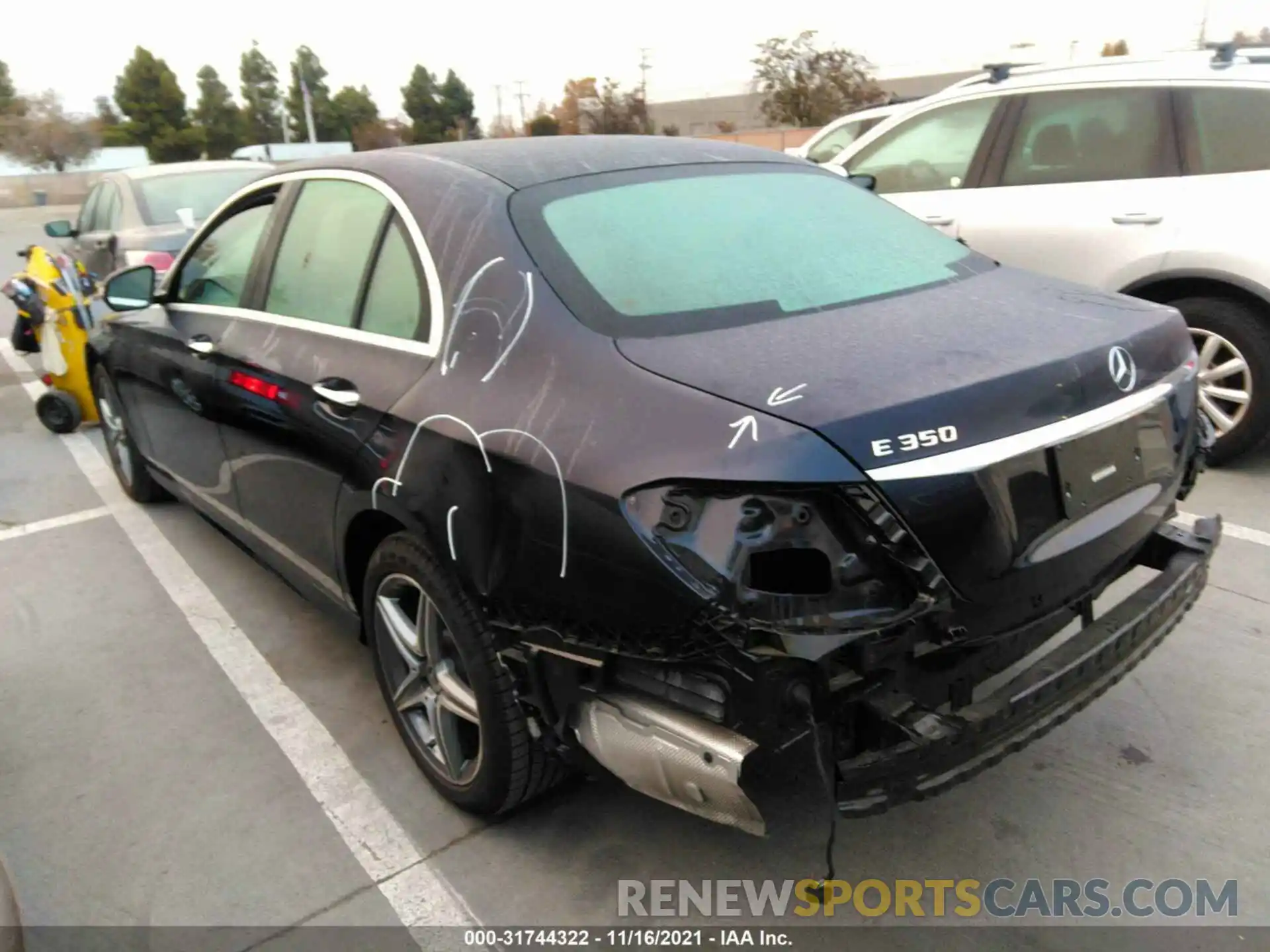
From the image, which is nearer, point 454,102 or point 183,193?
point 183,193

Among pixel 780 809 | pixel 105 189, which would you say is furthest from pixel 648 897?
pixel 105 189

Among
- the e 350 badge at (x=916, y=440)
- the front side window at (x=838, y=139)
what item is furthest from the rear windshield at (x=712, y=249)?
the front side window at (x=838, y=139)

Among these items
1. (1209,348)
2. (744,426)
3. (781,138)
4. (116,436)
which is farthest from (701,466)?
(781,138)

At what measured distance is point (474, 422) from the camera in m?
2.26

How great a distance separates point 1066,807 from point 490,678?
5.17 ft

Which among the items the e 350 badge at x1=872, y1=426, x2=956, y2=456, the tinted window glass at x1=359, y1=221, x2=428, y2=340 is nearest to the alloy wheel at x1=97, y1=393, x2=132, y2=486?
the tinted window glass at x1=359, y1=221, x2=428, y2=340

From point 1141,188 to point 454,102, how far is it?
73823 mm

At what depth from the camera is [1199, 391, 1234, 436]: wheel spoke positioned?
4.76 m

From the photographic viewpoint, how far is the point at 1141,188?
16.3 ft

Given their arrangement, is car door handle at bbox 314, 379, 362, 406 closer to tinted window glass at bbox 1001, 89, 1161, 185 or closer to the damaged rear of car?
the damaged rear of car

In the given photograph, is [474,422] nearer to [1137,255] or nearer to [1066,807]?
[1066,807]

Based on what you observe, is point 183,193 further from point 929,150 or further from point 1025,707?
point 1025,707

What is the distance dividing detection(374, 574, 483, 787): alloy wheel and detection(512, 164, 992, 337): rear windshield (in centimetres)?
90

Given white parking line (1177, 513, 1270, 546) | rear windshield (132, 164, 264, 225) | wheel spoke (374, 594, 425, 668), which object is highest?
rear windshield (132, 164, 264, 225)
